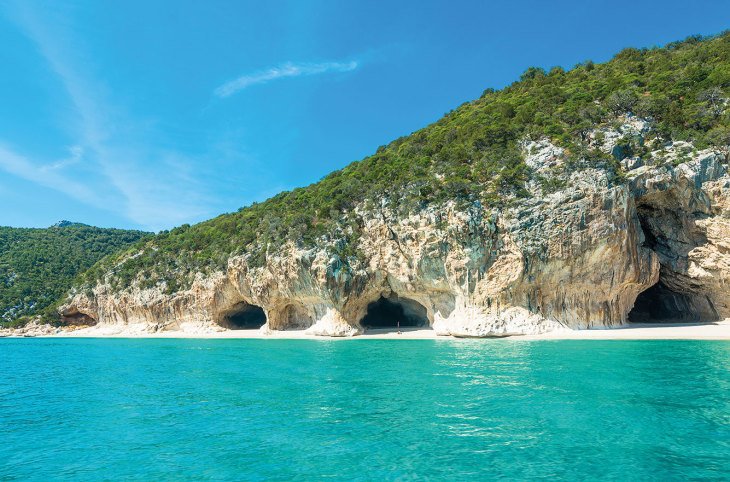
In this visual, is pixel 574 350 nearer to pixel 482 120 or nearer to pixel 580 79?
pixel 482 120

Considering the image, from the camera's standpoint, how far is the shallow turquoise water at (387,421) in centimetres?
816

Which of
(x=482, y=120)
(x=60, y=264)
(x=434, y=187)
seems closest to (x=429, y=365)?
(x=434, y=187)

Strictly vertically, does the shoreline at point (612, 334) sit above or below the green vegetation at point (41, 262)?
below

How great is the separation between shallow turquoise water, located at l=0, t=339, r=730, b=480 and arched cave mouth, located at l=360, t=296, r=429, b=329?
25.1 meters

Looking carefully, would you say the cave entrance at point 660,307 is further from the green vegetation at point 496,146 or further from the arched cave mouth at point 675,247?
the green vegetation at point 496,146

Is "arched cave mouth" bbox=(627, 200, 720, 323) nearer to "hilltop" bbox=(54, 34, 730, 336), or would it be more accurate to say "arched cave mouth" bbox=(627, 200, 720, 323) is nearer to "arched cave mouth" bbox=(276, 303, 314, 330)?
"hilltop" bbox=(54, 34, 730, 336)

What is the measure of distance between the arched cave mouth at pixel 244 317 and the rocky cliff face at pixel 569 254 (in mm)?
19215

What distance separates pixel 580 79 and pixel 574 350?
38.6m

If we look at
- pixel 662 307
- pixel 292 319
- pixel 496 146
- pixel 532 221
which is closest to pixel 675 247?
pixel 662 307

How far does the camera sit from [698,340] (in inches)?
1040

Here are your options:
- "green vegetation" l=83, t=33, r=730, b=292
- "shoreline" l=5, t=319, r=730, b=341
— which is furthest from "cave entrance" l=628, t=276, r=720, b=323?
"green vegetation" l=83, t=33, r=730, b=292

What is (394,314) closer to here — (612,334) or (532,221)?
(532,221)

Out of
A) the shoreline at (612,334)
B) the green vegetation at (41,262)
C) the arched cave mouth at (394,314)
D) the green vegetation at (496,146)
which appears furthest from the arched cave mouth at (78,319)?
the arched cave mouth at (394,314)

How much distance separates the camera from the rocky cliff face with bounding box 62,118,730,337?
104 feet
